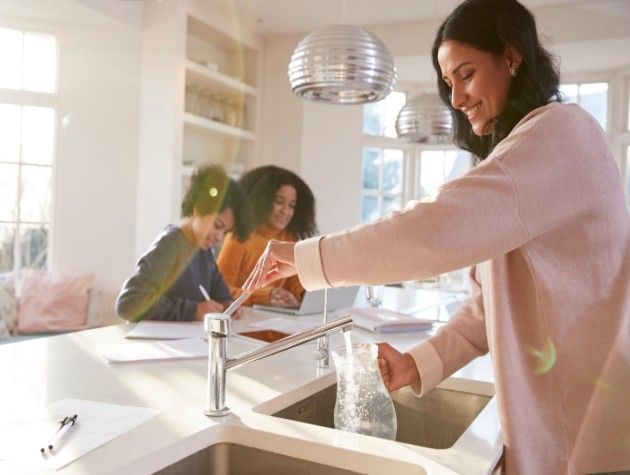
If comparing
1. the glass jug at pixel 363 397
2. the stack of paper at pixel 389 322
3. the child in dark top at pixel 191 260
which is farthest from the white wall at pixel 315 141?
the glass jug at pixel 363 397

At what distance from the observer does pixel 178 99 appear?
4922 mm

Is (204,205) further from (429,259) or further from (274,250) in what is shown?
(429,259)

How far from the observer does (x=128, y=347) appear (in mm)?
1801

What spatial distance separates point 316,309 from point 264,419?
1488mm

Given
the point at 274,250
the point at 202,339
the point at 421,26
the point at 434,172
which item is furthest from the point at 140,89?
the point at 274,250

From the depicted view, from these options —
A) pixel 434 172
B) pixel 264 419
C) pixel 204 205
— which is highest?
pixel 434 172

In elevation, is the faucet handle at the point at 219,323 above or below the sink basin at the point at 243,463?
above

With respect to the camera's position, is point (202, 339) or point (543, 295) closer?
point (543, 295)

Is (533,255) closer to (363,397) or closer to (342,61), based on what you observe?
(363,397)

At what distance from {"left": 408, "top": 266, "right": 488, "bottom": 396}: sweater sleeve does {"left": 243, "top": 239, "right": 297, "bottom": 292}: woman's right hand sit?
424 millimetres

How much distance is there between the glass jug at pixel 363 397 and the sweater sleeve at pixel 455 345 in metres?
0.16

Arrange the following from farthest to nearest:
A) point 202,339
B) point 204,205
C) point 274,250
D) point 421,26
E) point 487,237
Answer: point 421,26 < point 204,205 < point 202,339 < point 274,250 < point 487,237

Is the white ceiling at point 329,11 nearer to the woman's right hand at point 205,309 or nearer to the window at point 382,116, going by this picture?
the window at point 382,116

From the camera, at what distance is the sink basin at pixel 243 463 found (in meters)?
1.07
